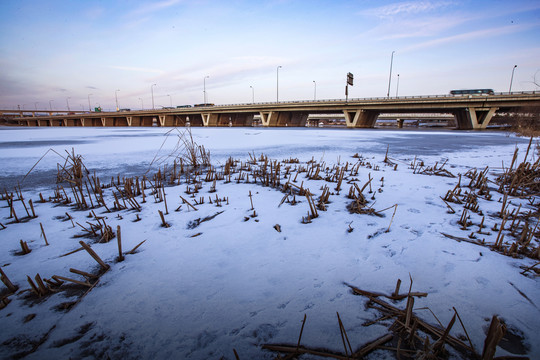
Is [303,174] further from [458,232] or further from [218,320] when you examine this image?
[218,320]

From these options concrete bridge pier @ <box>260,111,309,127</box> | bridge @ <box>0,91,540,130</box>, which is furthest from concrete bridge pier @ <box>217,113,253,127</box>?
concrete bridge pier @ <box>260,111,309,127</box>

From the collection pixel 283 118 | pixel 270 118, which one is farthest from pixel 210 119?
pixel 283 118

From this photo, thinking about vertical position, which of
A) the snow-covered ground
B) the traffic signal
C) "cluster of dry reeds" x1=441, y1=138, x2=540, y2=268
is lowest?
the snow-covered ground

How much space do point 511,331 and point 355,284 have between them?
897mm

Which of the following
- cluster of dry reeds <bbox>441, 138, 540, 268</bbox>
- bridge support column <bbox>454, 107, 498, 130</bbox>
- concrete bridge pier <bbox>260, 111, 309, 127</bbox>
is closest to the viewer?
cluster of dry reeds <bbox>441, 138, 540, 268</bbox>

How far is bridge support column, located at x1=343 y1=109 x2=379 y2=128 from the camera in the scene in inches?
1505

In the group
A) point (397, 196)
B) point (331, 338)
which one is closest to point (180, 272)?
point (331, 338)

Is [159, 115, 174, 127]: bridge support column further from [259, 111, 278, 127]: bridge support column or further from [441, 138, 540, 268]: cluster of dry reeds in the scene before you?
[441, 138, 540, 268]: cluster of dry reeds

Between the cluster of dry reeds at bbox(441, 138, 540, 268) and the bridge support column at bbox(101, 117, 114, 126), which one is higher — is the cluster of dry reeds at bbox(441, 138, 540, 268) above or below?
below

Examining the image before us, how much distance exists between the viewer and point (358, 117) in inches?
1505

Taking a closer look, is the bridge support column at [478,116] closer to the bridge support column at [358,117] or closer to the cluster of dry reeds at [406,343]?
the bridge support column at [358,117]

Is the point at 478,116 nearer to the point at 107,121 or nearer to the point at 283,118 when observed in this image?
the point at 283,118

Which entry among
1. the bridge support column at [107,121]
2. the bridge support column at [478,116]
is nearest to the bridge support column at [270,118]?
the bridge support column at [478,116]

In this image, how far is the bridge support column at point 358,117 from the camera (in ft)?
125
